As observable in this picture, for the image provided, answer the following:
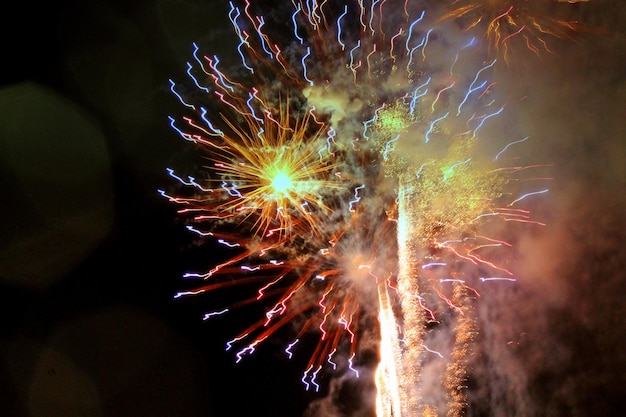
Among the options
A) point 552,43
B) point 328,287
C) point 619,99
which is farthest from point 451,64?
point 328,287

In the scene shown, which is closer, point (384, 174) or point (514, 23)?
point (514, 23)

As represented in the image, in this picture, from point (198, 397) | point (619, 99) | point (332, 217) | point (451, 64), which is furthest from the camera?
point (198, 397)

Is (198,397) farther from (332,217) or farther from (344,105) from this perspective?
(344,105)

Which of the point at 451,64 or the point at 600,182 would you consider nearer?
the point at 600,182
